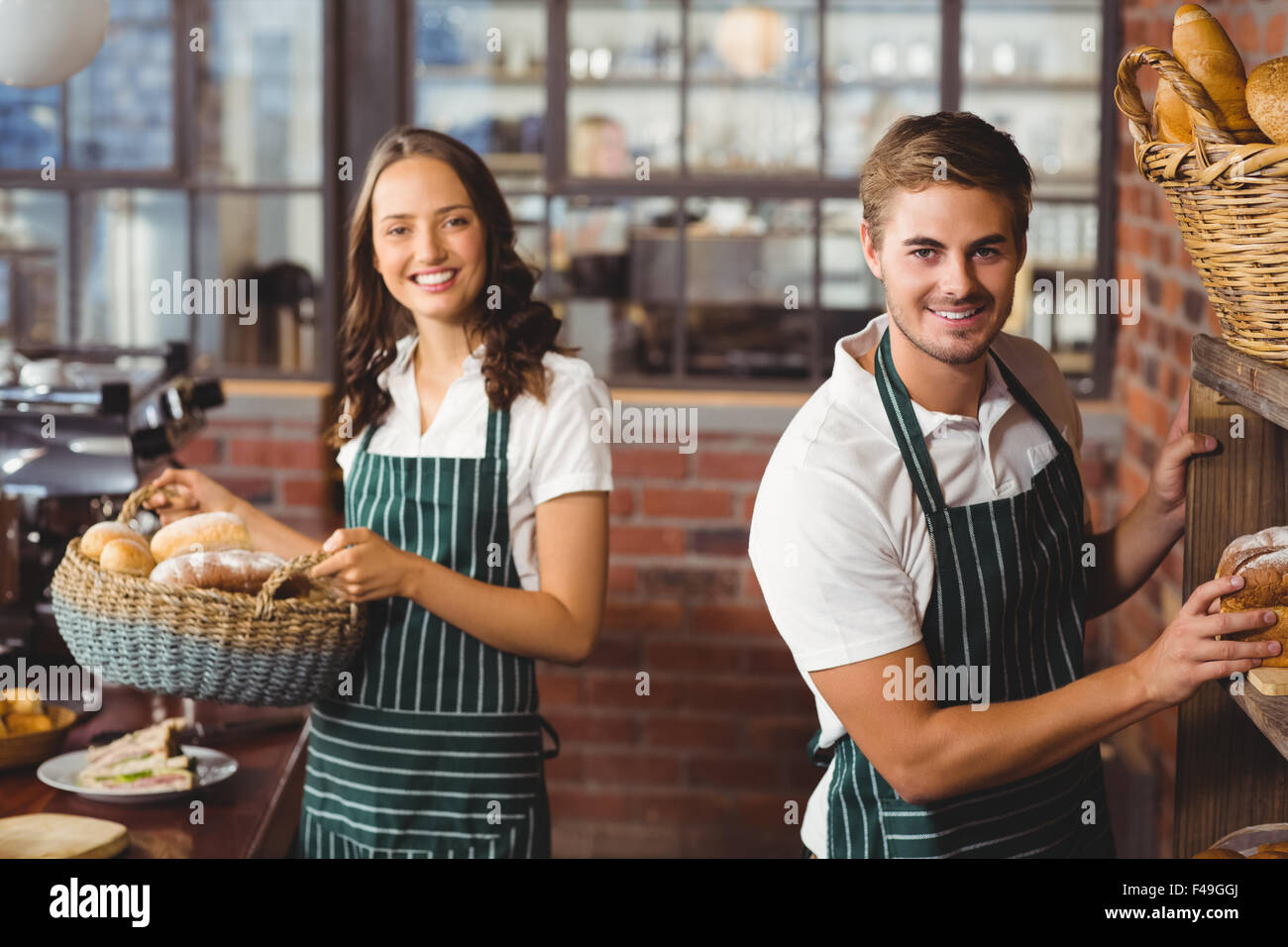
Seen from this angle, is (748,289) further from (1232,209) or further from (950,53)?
(1232,209)

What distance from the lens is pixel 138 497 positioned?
1.85m

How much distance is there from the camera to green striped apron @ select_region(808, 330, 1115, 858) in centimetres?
146

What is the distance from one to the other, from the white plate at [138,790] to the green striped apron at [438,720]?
0.15 meters

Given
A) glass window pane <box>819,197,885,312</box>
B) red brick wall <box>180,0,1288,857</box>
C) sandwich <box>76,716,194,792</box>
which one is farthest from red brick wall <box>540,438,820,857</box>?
sandwich <box>76,716,194,792</box>

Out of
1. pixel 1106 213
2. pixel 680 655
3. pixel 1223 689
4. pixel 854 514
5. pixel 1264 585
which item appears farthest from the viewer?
pixel 680 655

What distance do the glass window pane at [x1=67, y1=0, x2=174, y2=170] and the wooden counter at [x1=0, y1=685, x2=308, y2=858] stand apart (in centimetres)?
190

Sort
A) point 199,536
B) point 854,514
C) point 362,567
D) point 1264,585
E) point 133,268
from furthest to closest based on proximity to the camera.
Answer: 1. point 133,268
2. point 199,536
3. point 362,567
4. point 854,514
5. point 1264,585

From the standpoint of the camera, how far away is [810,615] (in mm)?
1388

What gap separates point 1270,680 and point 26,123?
3451 mm

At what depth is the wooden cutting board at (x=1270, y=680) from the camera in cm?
123

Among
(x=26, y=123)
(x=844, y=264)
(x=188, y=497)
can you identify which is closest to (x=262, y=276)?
(x=26, y=123)

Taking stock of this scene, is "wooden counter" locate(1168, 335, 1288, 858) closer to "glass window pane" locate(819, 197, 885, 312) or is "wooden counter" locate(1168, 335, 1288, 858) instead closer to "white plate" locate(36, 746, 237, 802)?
"white plate" locate(36, 746, 237, 802)

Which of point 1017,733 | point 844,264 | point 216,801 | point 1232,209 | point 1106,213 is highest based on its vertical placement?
point 1106,213
